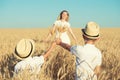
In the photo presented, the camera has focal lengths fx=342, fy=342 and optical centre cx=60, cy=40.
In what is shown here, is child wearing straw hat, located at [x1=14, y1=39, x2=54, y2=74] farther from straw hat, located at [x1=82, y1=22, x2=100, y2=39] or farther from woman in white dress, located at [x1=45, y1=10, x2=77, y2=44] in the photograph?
woman in white dress, located at [x1=45, y1=10, x2=77, y2=44]

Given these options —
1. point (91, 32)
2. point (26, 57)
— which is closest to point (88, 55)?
point (91, 32)

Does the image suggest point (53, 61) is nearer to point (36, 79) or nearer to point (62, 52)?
point (62, 52)

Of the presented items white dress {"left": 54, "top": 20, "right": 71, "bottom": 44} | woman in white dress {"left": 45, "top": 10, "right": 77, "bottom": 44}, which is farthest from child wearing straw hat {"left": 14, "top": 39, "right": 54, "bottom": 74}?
white dress {"left": 54, "top": 20, "right": 71, "bottom": 44}

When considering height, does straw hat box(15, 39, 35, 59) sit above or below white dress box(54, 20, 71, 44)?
above

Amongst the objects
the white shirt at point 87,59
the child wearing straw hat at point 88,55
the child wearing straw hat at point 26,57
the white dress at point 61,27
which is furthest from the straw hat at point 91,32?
the white dress at point 61,27

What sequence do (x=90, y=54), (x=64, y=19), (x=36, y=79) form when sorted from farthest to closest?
(x=64, y=19) < (x=90, y=54) < (x=36, y=79)

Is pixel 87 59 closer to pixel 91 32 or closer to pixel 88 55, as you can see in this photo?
pixel 88 55

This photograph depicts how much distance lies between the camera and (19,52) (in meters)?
4.18

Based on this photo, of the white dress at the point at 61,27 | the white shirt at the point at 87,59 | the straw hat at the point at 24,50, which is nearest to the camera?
the white shirt at the point at 87,59

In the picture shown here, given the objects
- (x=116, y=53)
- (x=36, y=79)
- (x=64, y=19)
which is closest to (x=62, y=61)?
(x=116, y=53)

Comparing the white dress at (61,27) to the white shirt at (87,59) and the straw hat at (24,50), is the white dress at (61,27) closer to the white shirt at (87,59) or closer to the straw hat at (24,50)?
the straw hat at (24,50)

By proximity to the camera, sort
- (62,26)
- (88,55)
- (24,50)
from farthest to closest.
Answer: (62,26)
(24,50)
(88,55)

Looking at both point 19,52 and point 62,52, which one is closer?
point 19,52

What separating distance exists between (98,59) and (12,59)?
180 cm
